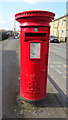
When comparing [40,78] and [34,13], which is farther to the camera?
[40,78]

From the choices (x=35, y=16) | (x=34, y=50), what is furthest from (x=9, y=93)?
(x=35, y=16)

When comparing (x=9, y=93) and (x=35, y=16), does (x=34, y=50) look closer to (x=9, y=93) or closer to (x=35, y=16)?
(x=35, y=16)

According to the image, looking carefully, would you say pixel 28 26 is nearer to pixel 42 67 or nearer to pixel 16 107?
pixel 42 67


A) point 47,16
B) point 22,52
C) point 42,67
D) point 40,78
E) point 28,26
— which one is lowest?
point 40,78

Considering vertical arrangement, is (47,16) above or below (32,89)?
above

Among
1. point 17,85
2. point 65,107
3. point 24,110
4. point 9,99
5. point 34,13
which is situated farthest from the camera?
point 17,85

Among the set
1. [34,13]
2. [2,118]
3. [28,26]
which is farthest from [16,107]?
[34,13]

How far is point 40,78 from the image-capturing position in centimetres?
277

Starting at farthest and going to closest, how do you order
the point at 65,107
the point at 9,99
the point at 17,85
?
the point at 17,85 < the point at 9,99 < the point at 65,107

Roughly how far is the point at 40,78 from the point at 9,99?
97cm

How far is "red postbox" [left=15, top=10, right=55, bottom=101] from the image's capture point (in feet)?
8.26


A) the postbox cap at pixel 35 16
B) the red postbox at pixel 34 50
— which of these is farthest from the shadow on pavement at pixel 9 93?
the postbox cap at pixel 35 16

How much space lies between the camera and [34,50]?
263cm

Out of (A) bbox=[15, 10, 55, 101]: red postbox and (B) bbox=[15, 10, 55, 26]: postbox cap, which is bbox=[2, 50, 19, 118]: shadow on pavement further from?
(B) bbox=[15, 10, 55, 26]: postbox cap
